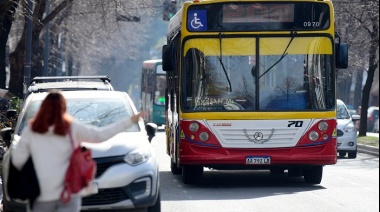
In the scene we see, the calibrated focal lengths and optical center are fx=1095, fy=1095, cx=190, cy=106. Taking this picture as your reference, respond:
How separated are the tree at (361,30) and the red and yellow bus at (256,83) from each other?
14759mm

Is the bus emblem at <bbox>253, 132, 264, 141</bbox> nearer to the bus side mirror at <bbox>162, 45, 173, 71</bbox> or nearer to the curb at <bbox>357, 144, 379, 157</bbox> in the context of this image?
the bus side mirror at <bbox>162, 45, 173, 71</bbox>

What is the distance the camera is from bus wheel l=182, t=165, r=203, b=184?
18391 millimetres

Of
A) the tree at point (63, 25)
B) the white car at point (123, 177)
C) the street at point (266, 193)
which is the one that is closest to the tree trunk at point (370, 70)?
the tree at point (63, 25)

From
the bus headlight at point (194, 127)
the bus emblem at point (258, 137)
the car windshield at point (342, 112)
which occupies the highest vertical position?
the bus headlight at point (194, 127)

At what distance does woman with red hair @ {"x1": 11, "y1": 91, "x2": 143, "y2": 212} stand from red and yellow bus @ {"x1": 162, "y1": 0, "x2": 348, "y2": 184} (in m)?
9.38

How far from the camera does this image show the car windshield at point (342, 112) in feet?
100

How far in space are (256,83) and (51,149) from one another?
9.81 meters

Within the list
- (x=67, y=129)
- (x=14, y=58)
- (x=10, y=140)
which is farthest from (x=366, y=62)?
(x=67, y=129)

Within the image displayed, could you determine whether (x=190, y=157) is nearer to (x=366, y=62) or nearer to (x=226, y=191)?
(x=226, y=191)

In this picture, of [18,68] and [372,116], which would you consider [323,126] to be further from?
[372,116]

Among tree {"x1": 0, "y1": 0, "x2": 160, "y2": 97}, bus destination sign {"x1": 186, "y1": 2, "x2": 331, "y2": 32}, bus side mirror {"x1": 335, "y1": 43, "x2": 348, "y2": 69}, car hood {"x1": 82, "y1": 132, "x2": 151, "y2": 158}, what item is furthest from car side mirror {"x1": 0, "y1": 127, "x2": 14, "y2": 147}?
tree {"x1": 0, "y1": 0, "x2": 160, "y2": 97}

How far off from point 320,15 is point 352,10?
18.4m

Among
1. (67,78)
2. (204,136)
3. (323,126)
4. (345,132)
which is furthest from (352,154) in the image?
(67,78)

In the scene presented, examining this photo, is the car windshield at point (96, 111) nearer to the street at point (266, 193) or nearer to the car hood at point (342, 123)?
the street at point (266, 193)
